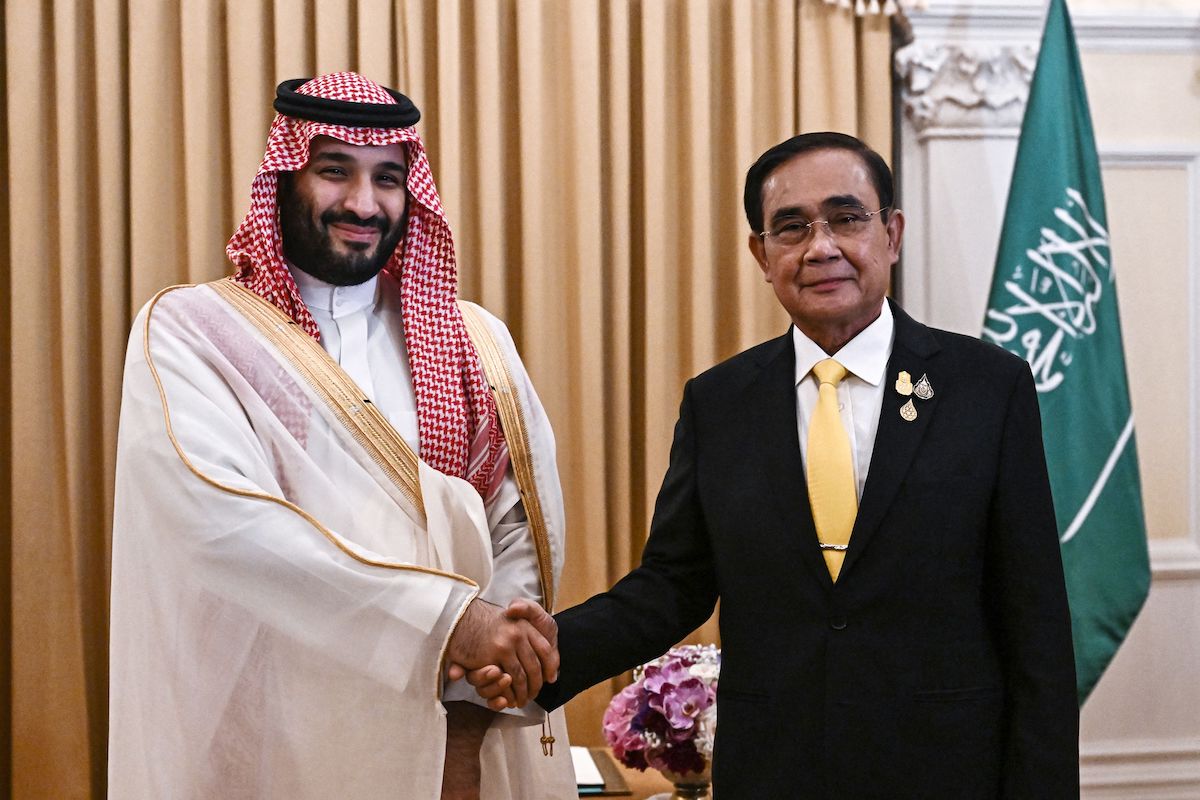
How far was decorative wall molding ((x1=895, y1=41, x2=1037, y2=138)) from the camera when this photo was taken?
10.5ft

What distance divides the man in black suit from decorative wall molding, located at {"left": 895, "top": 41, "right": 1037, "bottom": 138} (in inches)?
60.0

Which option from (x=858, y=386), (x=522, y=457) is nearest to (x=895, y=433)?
(x=858, y=386)

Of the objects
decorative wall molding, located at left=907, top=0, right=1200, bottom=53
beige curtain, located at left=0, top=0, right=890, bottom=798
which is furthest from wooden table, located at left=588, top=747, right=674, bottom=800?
decorative wall molding, located at left=907, top=0, right=1200, bottom=53

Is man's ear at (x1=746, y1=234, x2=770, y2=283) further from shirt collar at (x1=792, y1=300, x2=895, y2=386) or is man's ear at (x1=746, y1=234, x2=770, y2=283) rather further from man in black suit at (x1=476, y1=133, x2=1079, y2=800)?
shirt collar at (x1=792, y1=300, x2=895, y2=386)

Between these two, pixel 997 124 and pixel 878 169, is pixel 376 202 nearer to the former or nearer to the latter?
pixel 878 169

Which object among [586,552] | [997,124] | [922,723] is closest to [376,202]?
[922,723]

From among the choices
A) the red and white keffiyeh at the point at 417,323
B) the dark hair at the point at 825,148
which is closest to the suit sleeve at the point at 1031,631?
the dark hair at the point at 825,148

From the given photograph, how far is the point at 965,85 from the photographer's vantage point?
3.21 metres

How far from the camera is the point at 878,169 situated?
5.92 feet

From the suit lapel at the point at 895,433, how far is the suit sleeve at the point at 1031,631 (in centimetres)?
12

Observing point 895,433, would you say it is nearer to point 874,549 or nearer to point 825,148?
point 874,549

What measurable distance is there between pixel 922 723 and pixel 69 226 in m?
2.42

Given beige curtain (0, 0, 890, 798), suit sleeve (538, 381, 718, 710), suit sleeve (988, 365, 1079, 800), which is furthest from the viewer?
beige curtain (0, 0, 890, 798)

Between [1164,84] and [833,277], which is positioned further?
[1164,84]
